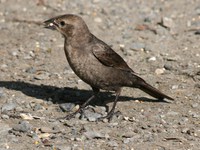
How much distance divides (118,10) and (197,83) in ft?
11.9

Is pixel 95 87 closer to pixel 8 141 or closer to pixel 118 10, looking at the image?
pixel 8 141

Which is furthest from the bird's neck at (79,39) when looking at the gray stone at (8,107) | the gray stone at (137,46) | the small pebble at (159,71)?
the gray stone at (137,46)

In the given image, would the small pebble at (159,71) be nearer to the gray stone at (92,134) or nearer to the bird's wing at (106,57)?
the bird's wing at (106,57)

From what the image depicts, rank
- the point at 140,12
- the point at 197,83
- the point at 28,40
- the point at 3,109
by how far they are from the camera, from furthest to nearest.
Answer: the point at 140,12, the point at 28,40, the point at 197,83, the point at 3,109

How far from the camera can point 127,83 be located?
765 cm

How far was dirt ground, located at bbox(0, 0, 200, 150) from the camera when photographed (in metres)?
6.57

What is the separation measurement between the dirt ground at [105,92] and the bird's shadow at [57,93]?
0.01m

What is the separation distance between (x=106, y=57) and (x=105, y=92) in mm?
1054

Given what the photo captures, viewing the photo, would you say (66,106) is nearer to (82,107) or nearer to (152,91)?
(82,107)

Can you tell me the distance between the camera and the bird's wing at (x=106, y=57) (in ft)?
23.9

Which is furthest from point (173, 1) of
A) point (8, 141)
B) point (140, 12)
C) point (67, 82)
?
point (8, 141)

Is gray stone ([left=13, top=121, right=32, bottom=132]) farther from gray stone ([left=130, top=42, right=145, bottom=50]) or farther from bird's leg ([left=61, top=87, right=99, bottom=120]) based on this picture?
gray stone ([left=130, top=42, right=145, bottom=50])

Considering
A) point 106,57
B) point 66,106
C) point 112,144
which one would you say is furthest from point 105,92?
point 112,144

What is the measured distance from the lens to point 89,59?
7.18m
